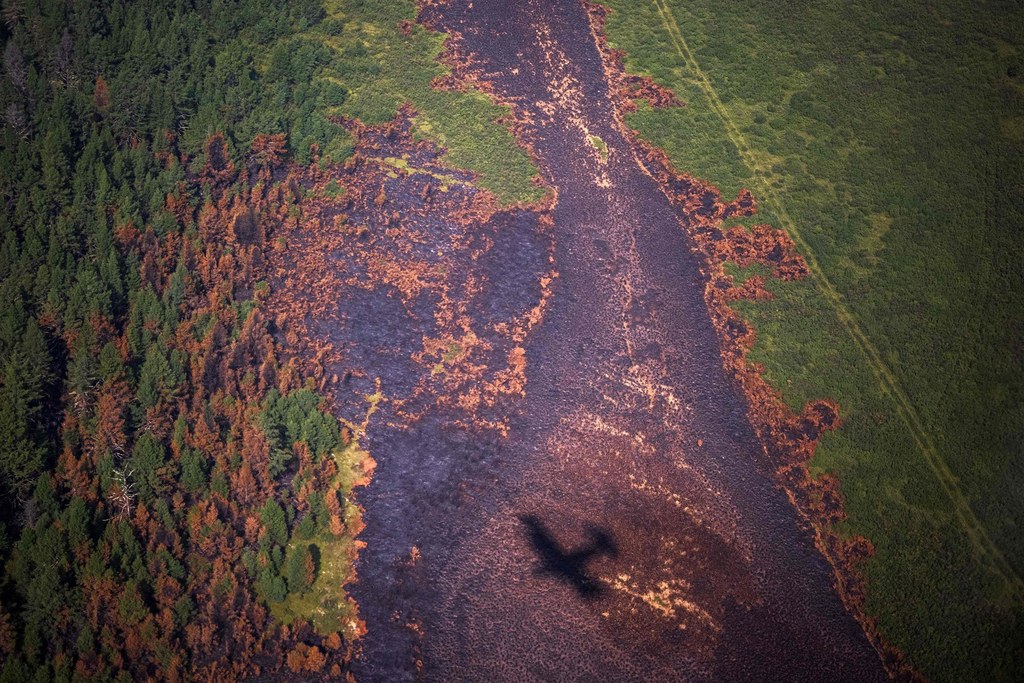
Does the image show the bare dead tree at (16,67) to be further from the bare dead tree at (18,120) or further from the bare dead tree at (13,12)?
the bare dead tree at (13,12)

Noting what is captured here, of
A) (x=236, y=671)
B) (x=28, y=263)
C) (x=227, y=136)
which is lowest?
(x=236, y=671)

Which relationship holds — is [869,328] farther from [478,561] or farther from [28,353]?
[28,353]

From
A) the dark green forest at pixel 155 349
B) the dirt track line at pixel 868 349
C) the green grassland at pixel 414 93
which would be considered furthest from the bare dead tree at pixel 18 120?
the dirt track line at pixel 868 349

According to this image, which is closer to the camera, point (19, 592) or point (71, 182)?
point (19, 592)

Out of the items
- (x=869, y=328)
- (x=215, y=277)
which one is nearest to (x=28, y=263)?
(x=215, y=277)

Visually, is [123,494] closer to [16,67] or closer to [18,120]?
[18,120]

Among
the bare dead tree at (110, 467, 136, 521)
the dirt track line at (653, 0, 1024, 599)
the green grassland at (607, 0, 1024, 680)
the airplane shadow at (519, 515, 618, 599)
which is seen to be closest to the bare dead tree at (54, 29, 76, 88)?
the bare dead tree at (110, 467, 136, 521)

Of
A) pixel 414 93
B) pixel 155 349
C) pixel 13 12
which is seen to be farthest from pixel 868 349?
pixel 13 12
